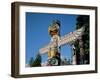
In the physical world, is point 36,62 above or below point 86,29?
below

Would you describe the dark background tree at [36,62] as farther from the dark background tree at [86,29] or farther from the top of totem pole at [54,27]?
the dark background tree at [86,29]

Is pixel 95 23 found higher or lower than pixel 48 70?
higher

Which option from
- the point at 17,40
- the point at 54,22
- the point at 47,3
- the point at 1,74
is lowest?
the point at 1,74

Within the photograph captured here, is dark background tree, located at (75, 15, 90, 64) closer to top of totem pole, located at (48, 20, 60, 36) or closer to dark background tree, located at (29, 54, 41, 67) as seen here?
top of totem pole, located at (48, 20, 60, 36)

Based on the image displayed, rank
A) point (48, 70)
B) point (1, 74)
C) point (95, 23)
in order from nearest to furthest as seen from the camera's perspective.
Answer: point (1, 74)
point (48, 70)
point (95, 23)

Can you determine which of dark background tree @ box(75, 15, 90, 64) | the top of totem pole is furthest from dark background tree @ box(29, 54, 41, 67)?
dark background tree @ box(75, 15, 90, 64)

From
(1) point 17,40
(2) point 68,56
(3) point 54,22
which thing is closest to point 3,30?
(1) point 17,40

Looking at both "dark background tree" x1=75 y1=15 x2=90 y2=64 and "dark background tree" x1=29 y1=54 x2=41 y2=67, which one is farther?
"dark background tree" x1=75 y1=15 x2=90 y2=64

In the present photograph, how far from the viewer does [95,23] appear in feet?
6.85

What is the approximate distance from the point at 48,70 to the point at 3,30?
431 millimetres

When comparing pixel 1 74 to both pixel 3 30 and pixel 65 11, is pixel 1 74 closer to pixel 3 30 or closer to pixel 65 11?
pixel 3 30

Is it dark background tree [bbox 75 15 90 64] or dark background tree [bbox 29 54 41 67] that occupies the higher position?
dark background tree [bbox 75 15 90 64]

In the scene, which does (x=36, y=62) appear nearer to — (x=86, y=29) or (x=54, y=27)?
→ (x=54, y=27)

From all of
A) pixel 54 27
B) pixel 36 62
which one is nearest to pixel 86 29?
pixel 54 27
